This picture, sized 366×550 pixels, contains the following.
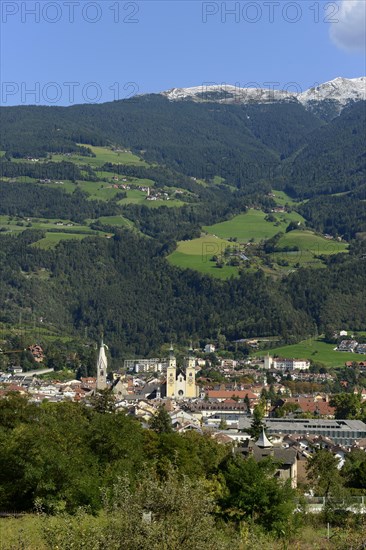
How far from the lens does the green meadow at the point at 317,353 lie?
14762 centimetres

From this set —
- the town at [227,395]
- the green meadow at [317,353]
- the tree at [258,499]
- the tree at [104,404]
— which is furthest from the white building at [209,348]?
the tree at [258,499]

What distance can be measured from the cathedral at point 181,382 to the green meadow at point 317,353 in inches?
1263

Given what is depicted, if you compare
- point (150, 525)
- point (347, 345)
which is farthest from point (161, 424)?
point (347, 345)

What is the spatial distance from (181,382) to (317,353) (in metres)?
39.6

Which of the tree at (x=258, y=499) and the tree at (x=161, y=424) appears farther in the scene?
the tree at (x=161, y=424)

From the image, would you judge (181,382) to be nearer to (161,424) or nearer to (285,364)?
(285,364)

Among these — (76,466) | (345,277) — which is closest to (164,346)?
(345,277)

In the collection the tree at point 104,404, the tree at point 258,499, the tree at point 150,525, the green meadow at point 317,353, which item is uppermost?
the tree at point 150,525

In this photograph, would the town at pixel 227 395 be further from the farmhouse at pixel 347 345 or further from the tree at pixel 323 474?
the tree at pixel 323 474

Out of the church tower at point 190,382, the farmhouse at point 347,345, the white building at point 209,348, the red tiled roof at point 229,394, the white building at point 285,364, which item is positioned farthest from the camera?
the white building at point 209,348

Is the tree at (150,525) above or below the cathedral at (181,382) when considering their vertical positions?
above

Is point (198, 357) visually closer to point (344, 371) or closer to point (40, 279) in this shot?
point (344, 371)

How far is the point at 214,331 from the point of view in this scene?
172750 millimetres

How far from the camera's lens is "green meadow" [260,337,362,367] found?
14762 centimetres
